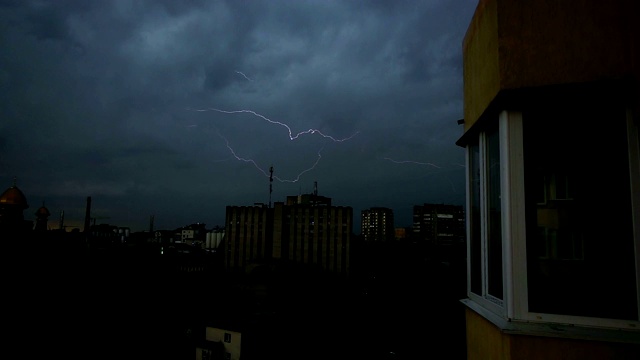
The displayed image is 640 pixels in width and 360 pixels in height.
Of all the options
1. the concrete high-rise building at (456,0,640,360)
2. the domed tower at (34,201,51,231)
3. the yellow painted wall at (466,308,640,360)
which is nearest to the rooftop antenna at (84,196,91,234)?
the domed tower at (34,201,51,231)

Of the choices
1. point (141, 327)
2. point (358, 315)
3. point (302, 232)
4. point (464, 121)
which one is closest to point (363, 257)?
point (302, 232)

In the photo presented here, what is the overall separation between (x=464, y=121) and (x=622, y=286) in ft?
→ 4.53

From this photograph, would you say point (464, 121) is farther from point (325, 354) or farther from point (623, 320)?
point (325, 354)

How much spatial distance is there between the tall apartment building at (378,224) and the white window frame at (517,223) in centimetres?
10293

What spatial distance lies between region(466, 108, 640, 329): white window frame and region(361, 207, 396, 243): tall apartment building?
10293cm

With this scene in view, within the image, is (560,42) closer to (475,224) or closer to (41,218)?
(475,224)

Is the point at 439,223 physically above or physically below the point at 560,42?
above

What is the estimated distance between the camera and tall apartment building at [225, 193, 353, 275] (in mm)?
57406

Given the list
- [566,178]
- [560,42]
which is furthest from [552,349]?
[560,42]

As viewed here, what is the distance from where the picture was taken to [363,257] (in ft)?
212

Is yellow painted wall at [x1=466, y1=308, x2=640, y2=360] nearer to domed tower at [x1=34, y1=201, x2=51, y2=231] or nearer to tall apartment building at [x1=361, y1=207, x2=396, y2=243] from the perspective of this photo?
domed tower at [x1=34, y1=201, x2=51, y2=231]

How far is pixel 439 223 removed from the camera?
87.9m

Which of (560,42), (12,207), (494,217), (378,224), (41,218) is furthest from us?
(378,224)

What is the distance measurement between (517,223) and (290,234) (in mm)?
58358
